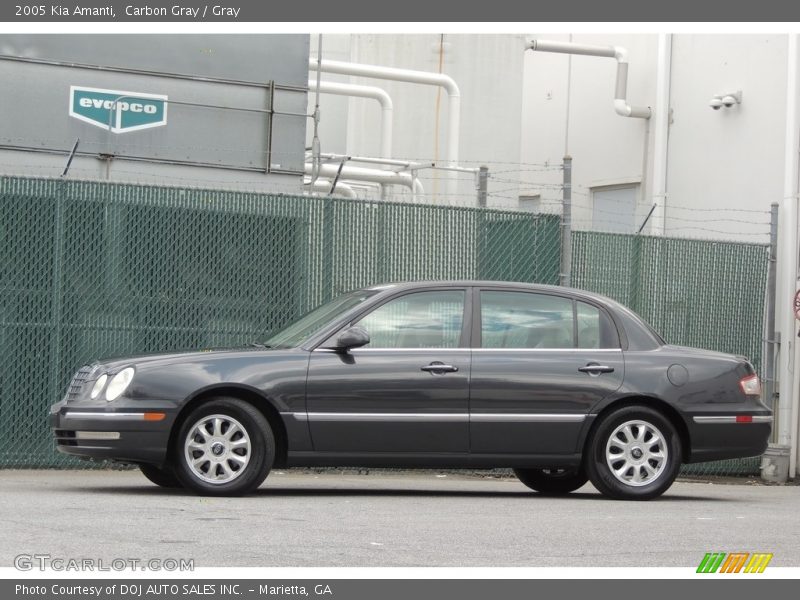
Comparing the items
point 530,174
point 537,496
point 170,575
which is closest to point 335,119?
point 530,174

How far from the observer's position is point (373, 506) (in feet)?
32.2

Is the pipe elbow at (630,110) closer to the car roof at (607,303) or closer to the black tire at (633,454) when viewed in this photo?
the car roof at (607,303)

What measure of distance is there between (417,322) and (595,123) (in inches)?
525

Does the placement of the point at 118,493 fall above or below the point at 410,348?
below

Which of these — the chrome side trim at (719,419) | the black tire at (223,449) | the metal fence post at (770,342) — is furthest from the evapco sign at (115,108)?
the metal fence post at (770,342)

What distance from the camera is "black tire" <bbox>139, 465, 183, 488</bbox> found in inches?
428

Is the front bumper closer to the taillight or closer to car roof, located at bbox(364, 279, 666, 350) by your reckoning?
car roof, located at bbox(364, 279, 666, 350)

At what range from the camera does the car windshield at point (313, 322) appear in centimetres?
1055

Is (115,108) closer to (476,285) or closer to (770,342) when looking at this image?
(476,285)

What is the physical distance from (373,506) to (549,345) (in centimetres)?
194

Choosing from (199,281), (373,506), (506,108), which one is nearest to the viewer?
(373,506)

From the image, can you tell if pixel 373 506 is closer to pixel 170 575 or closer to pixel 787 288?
pixel 170 575

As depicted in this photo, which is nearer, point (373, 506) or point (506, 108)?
point (373, 506)

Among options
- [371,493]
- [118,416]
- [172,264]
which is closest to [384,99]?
[172,264]
